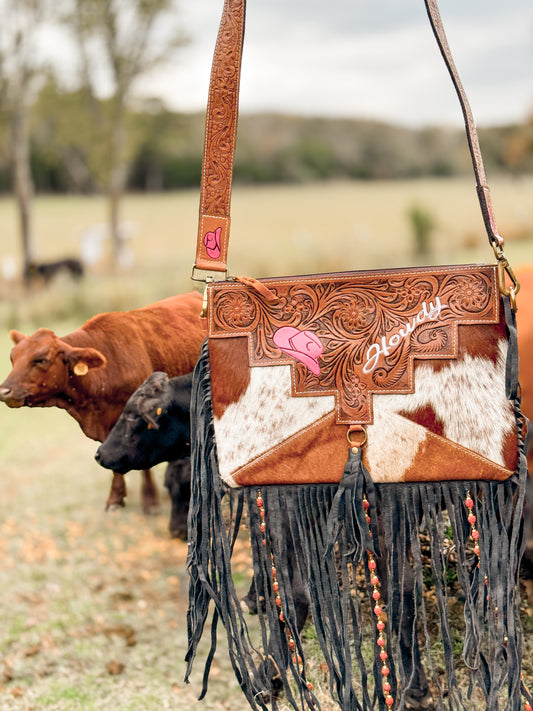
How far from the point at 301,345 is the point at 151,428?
26.6 inches

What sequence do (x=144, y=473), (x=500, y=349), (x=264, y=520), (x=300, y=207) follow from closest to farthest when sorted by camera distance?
(x=500, y=349), (x=264, y=520), (x=144, y=473), (x=300, y=207)

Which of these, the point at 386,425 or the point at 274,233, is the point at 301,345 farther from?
the point at 274,233

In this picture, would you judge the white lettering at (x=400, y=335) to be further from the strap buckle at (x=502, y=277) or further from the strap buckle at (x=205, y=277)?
the strap buckle at (x=205, y=277)

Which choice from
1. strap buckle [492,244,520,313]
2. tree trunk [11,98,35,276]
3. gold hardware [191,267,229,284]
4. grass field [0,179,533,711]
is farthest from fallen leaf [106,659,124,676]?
tree trunk [11,98,35,276]

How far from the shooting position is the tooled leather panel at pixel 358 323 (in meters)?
1.86

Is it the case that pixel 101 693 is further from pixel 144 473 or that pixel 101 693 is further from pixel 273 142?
pixel 273 142

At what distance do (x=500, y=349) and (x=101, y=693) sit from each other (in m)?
2.13

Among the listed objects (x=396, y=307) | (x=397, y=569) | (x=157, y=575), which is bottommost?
(x=157, y=575)

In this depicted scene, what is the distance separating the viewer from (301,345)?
6.27 feet

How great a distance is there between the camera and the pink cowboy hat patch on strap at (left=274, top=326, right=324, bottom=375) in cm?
190

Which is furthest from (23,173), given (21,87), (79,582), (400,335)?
(400,335)

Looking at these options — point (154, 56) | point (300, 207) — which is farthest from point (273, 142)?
point (154, 56)

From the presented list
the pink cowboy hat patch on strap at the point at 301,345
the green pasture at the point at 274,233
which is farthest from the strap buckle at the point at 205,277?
the green pasture at the point at 274,233

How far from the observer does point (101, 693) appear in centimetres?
268
